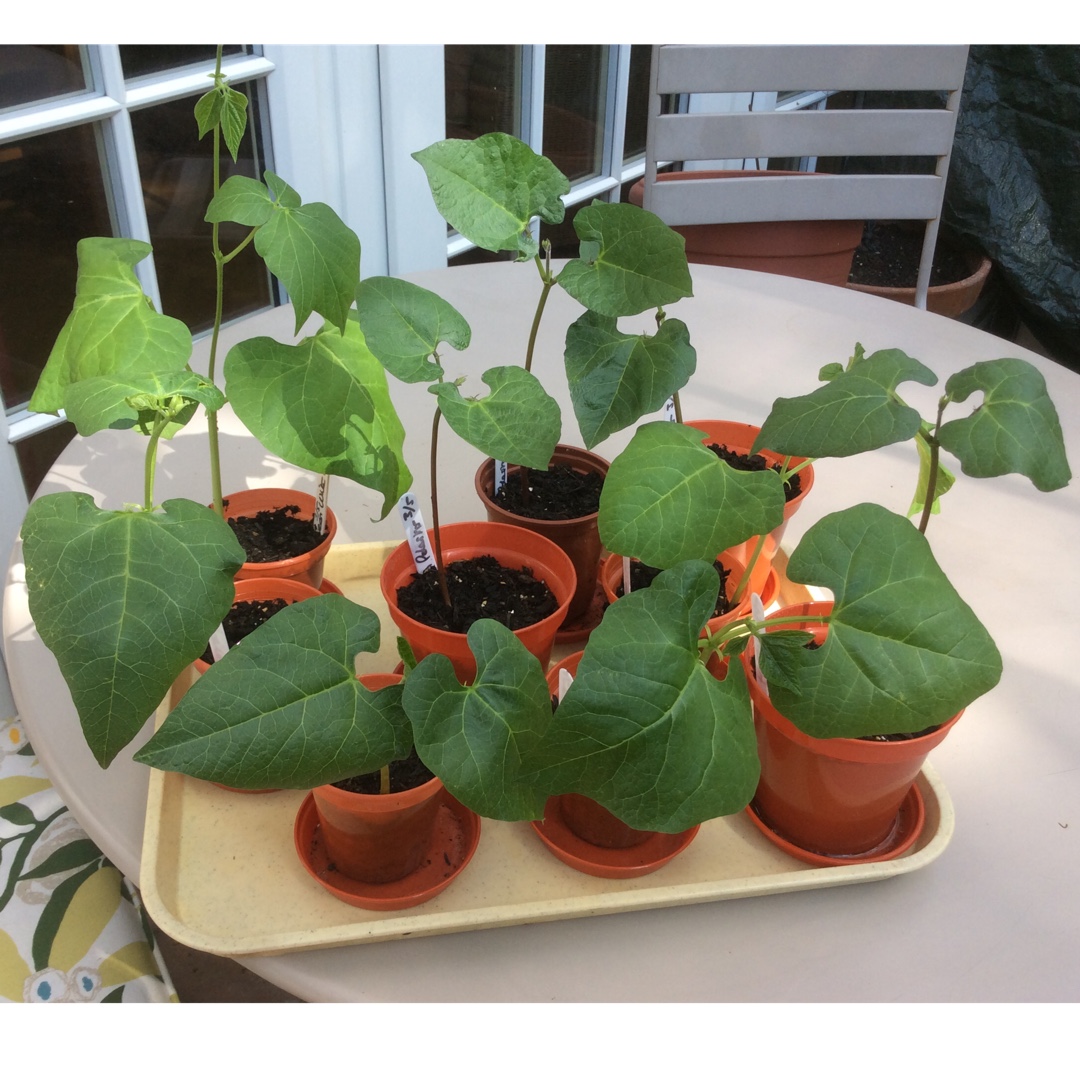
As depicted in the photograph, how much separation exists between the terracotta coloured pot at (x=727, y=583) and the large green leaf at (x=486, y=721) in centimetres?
21

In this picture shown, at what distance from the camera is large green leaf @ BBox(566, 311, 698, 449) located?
73 cm

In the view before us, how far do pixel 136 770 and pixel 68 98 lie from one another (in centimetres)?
98

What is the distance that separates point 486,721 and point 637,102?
2.16 m

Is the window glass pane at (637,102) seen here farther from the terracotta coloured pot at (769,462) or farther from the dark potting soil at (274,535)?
the dark potting soil at (274,535)

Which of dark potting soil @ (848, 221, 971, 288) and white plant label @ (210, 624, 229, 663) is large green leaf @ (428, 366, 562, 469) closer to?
white plant label @ (210, 624, 229, 663)

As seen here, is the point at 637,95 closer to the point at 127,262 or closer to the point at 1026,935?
the point at 127,262

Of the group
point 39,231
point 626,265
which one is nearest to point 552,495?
point 626,265

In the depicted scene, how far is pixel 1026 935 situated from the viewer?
0.69 m

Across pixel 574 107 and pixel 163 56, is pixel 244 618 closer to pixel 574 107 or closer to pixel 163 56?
pixel 163 56

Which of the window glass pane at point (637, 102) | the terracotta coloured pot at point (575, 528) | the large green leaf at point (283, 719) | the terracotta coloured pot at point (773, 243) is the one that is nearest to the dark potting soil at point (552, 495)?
the terracotta coloured pot at point (575, 528)

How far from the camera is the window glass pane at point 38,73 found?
1.22 m

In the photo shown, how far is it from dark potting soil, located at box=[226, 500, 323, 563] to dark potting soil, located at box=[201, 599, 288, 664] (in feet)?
0.15
